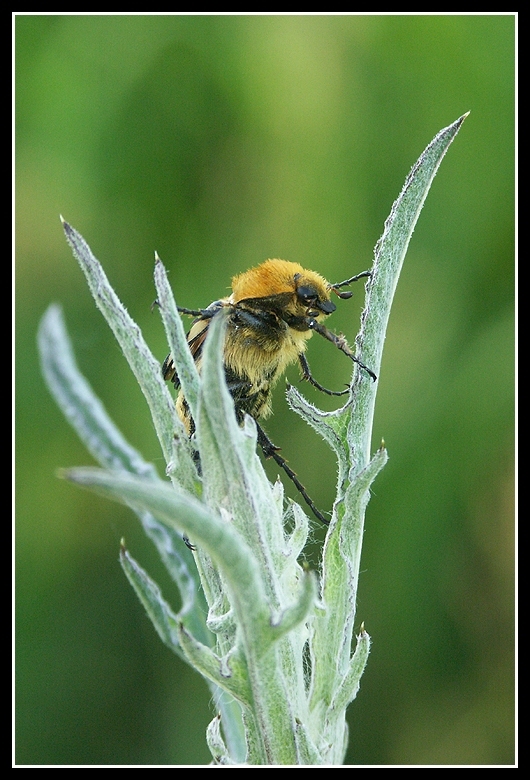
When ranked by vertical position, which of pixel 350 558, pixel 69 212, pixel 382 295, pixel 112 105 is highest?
pixel 112 105

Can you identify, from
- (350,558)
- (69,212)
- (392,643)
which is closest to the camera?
(350,558)

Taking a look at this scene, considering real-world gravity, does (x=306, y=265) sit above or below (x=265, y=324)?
above

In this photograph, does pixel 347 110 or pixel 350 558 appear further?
pixel 347 110

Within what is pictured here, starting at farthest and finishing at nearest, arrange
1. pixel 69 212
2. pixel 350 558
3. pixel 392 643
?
pixel 69 212, pixel 392 643, pixel 350 558

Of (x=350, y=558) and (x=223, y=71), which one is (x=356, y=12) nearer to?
(x=223, y=71)

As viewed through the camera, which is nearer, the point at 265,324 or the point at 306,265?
the point at 265,324

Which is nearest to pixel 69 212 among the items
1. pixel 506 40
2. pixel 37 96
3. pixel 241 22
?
pixel 37 96

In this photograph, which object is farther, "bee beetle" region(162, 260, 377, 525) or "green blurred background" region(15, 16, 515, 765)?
"green blurred background" region(15, 16, 515, 765)

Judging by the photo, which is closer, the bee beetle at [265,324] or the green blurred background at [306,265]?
the bee beetle at [265,324]
